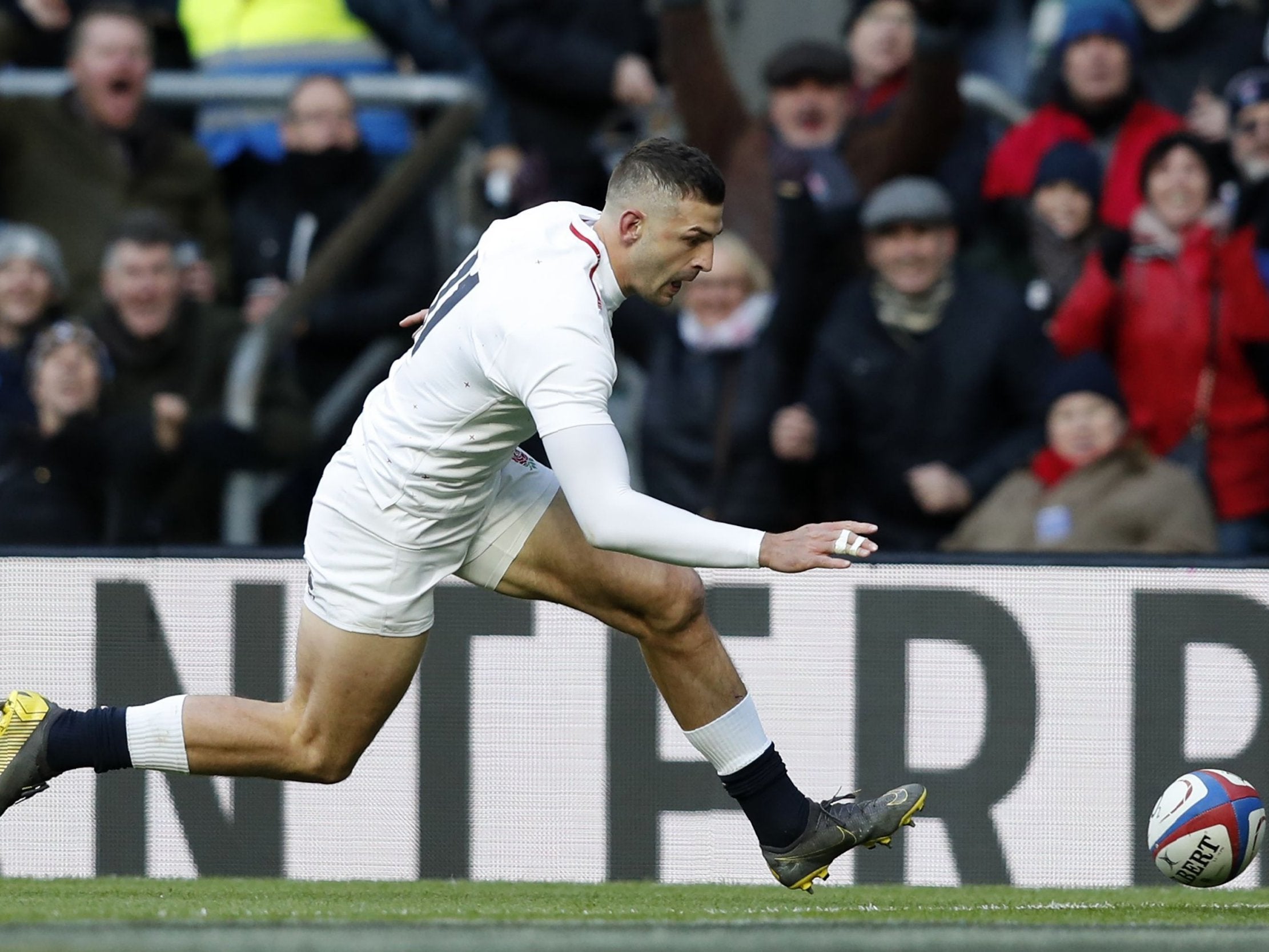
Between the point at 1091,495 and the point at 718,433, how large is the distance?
4.77 feet

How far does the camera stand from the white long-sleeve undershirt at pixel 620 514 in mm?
4715

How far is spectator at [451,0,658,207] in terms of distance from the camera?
28.6ft

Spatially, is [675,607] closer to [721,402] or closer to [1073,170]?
[721,402]

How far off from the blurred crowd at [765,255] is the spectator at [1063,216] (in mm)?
14

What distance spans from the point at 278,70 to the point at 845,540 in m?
5.05

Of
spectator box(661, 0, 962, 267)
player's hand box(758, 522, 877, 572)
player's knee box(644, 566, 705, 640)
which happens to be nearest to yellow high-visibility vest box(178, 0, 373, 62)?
spectator box(661, 0, 962, 267)

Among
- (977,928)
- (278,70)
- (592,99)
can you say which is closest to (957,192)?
(592,99)

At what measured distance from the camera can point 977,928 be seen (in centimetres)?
505

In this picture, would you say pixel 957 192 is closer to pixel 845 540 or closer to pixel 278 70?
pixel 278 70

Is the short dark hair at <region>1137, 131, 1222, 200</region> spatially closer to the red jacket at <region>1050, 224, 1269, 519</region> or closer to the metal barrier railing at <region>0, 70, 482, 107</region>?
the red jacket at <region>1050, 224, 1269, 519</region>

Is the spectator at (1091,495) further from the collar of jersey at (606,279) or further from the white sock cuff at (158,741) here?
the white sock cuff at (158,741)

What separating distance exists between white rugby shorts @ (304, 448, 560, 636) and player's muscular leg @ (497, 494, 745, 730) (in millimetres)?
65

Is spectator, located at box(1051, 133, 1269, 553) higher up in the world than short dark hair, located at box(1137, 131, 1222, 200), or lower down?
lower down

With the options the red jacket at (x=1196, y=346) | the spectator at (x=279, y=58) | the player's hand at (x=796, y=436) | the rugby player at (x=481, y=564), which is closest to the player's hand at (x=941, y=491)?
the player's hand at (x=796, y=436)
